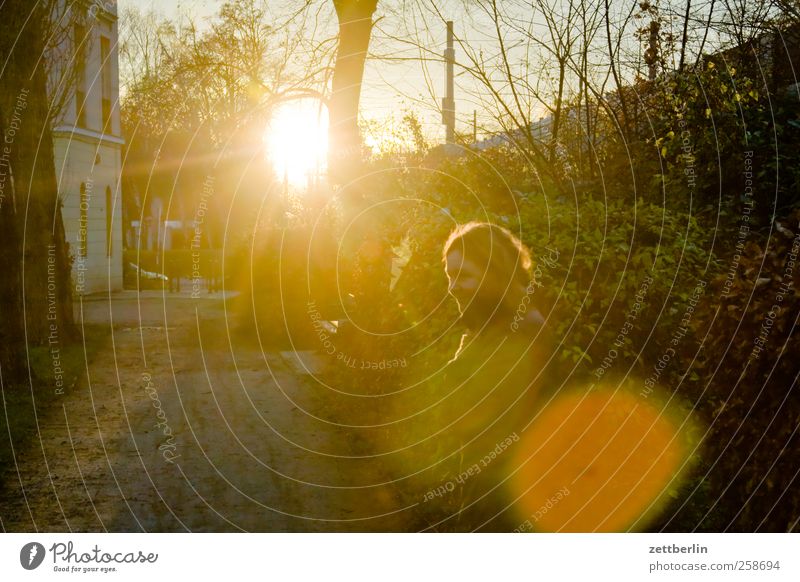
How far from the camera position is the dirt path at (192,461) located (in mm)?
6121

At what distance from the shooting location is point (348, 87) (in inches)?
475

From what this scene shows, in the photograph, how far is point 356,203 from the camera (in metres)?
11.6

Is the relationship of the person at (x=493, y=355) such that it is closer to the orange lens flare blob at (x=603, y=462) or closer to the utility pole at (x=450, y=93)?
the orange lens flare blob at (x=603, y=462)

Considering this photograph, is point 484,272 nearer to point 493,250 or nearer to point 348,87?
point 493,250

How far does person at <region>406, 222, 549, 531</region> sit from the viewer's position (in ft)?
13.6

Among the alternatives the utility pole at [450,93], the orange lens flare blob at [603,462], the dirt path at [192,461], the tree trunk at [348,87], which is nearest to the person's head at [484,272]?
the orange lens flare blob at [603,462]

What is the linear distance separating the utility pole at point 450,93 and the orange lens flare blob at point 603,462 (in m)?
4.50

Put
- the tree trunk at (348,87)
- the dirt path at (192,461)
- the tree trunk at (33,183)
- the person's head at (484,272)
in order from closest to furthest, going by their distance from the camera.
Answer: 1. the person's head at (484,272)
2. the dirt path at (192,461)
3. the tree trunk at (33,183)
4. the tree trunk at (348,87)

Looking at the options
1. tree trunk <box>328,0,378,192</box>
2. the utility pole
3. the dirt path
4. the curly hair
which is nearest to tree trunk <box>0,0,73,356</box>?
the dirt path

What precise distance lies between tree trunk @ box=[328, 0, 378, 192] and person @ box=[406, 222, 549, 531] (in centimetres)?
729

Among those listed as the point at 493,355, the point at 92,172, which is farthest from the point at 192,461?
the point at 92,172

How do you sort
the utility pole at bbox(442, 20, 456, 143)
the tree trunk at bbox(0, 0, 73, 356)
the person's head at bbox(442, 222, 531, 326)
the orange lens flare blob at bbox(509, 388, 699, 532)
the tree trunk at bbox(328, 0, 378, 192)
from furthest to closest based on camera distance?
the tree trunk at bbox(328, 0, 378, 192) → the tree trunk at bbox(0, 0, 73, 356) → the utility pole at bbox(442, 20, 456, 143) → the orange lens flare blob at bbox(509, 388, 699, 532) → the person's head at bbox(442, 222, 531, 326)

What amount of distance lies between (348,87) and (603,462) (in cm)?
790

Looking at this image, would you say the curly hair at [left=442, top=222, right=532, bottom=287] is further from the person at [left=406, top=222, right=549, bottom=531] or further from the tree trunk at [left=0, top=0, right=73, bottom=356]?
the tree trunk at [left=0, top=0, right=73, bottom=356]
